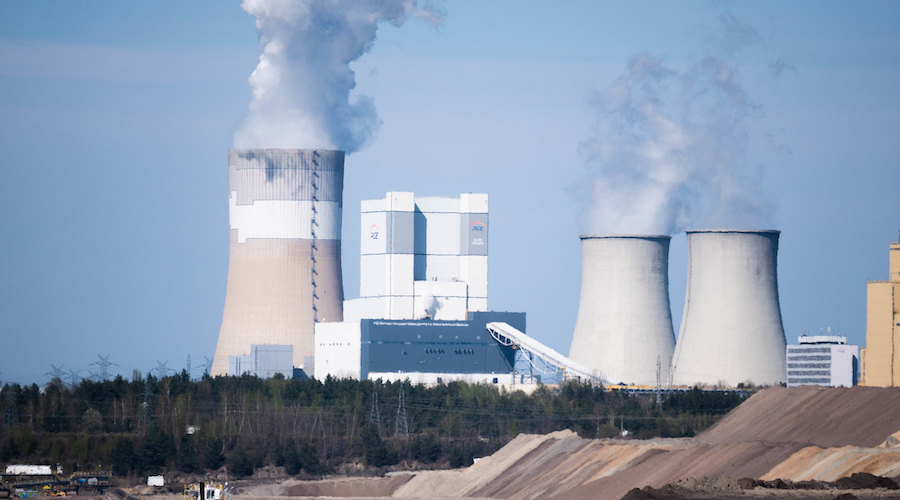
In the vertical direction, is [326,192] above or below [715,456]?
above

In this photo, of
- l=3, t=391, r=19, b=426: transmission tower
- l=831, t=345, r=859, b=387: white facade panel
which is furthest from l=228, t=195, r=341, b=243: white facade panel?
l=831, t=345, r=859, b=387: white facade panel

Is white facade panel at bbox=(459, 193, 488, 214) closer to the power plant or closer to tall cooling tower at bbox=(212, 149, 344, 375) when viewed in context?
the power plant

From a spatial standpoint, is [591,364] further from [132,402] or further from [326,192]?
[132,402]

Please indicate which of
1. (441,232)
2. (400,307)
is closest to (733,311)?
(400,307)

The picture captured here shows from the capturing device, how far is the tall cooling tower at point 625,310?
1967 inches

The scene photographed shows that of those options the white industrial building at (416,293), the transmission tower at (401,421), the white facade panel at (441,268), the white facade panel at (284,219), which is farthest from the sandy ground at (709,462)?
the white facade panel at (441,268)

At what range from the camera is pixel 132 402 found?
2013 inches

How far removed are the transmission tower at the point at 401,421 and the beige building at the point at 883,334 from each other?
15346mm

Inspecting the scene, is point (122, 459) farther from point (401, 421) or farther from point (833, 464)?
point (833, 464)

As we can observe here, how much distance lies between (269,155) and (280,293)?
5353 millimetres

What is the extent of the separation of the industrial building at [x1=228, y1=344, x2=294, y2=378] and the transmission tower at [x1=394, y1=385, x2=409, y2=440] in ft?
20.8

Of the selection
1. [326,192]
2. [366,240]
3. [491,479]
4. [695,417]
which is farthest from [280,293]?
[491,479]

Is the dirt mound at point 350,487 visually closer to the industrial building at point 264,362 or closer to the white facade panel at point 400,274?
the industrial building at point 264,362

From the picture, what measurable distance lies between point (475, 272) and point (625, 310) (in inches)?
595
